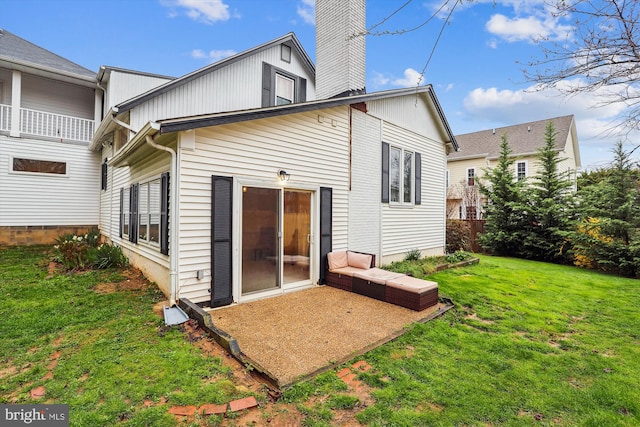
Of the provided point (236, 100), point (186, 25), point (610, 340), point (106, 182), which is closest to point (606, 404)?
point (610, 340)

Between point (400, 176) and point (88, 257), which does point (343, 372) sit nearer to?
point (400, 176)

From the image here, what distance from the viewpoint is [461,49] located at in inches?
159

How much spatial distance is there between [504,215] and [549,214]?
158 centimetres

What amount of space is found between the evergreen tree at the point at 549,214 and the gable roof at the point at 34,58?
704 inches

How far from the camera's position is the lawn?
2.43 m

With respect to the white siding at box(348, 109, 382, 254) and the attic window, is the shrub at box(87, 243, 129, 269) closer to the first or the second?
the white siding at box(348, 109, 382, 254)

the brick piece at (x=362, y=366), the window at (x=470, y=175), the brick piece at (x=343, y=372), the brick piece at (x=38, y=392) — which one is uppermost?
the window at (x=470, y=175)

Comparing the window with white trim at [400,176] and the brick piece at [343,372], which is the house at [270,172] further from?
the brick piece at [343,372]

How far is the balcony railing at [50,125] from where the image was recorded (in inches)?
376

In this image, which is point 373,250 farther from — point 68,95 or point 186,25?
point 68,95

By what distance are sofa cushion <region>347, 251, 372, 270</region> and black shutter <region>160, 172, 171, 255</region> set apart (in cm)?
368

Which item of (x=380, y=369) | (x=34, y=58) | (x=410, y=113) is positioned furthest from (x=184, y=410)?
(x=34, y=58)

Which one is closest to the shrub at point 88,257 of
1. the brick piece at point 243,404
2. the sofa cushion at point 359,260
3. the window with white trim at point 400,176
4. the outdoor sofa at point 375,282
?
the outdoor sofa at point 375,282

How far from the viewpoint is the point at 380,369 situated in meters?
3.09
